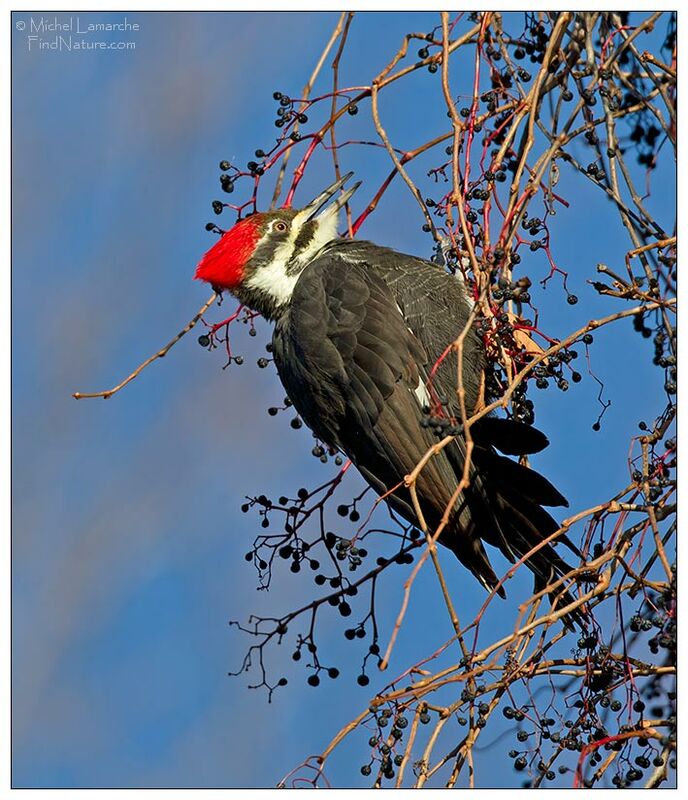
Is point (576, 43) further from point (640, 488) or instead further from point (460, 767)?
point (460, 767)

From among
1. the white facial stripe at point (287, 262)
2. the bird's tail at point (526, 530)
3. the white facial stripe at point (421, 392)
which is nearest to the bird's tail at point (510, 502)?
the bird's tail at point (526, 530)

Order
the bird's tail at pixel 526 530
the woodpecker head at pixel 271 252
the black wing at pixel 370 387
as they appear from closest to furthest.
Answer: the bird's tail at pixel 526 530, the black wing at pixel 370 387, the woodpecker head at pixel 271 252

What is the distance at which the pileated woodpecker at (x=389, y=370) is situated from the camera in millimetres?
3600

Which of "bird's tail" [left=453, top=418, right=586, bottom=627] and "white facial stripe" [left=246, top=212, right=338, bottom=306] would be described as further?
"white facial stripe" [left=246, top=212, right=338, bottom=306]

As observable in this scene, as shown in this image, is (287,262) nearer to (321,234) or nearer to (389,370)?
(321,234)

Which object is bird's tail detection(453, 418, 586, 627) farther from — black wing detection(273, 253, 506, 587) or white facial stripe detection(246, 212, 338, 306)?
white facial stripe detection(246, 212, 338, 306)

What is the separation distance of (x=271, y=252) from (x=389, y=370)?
0.79 metres

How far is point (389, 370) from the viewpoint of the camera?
3.79 meters

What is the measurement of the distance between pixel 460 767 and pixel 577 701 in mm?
396

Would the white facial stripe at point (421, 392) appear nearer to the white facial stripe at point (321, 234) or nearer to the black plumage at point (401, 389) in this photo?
the black plumage at point (401, 389)

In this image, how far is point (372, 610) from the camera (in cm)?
322

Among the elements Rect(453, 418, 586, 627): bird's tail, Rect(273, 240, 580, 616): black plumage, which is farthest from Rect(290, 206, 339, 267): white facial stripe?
Rect(453, 418, 586, 627): bird's tail

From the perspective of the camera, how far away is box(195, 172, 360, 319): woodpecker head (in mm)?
4133

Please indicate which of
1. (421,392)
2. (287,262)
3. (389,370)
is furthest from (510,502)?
(287,262)
